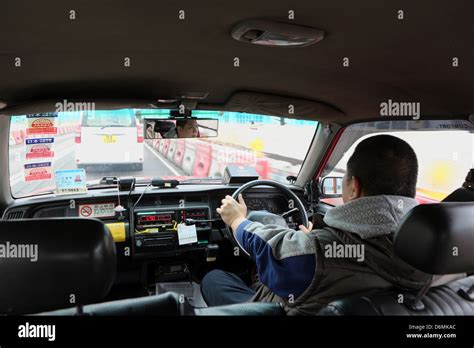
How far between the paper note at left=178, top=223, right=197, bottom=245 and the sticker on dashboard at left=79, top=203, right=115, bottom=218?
62 cm

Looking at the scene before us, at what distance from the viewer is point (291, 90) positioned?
3.13m

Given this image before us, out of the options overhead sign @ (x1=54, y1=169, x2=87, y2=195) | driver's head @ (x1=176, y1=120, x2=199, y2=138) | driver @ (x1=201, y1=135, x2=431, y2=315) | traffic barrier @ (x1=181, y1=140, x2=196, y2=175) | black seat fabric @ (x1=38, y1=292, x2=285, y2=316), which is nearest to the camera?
black seat fabric @ (x1=38, y1=292, x2=285, y2=316)

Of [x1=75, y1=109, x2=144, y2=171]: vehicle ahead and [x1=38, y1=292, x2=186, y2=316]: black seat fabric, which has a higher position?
[x1=75, y1=109, x2=144, y2=171]: vehicle ahead

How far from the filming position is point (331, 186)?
422cm

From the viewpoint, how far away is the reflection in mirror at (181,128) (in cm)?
338

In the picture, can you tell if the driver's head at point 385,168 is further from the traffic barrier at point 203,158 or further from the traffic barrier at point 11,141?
the traffic barrier at point 203,158

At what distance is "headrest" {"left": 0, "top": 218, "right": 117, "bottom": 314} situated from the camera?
1.33 metres

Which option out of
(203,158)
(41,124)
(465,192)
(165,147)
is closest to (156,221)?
(165,147)

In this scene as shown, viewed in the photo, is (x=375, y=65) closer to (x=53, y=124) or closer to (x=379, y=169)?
(x=379, y=169)

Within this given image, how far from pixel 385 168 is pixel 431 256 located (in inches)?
17.5
